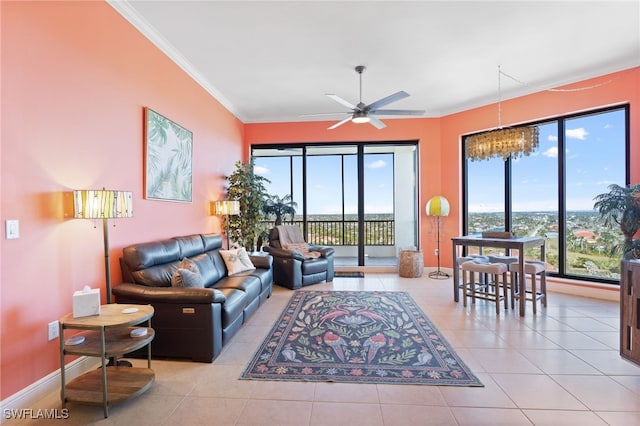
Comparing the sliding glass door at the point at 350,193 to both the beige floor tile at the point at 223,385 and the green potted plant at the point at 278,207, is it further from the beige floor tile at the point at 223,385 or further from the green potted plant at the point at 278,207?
the beige floor tile at the point at 223,385

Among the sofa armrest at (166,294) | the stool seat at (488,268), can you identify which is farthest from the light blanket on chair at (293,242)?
the sofa armrest at (166,294)

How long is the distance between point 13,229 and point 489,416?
10.5 feet

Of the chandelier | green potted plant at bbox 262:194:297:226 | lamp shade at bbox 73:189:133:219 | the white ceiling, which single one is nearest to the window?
the white ceiling

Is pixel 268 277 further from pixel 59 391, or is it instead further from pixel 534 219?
pixel 534 219

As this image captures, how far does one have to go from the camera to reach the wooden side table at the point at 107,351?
1.91 meters

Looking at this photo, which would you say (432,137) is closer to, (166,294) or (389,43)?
(389,43)

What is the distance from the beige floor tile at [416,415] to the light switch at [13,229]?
2.58 metres

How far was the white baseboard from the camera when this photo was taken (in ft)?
6.10

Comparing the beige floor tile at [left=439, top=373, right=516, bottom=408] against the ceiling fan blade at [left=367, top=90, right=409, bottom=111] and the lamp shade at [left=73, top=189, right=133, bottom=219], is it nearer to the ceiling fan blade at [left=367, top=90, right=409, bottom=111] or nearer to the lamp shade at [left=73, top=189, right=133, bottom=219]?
the lamp shade at [left=73, top=189, right=133, bottom=219]

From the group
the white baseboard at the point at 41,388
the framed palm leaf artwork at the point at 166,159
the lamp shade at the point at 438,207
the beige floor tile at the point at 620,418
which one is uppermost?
the framed palm leaf artwork at the point at 166,159

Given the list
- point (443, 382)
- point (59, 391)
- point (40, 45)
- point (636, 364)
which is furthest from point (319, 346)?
point (40, 45)

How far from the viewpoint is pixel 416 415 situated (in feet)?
6.12

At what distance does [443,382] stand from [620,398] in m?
1.13

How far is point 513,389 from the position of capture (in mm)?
2115
